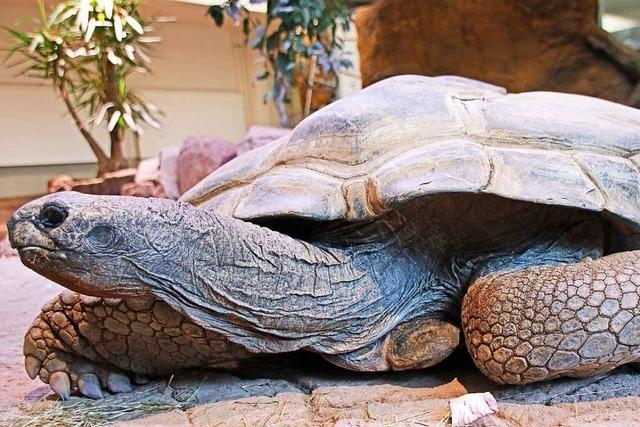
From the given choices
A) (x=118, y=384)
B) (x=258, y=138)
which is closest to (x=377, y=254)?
(x=118, y=384)

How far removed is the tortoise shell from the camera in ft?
6.89

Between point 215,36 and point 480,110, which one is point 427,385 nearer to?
point 480,110

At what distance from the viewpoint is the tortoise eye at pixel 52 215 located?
173 cm

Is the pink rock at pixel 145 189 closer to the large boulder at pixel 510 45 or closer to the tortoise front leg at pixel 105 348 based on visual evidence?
the large boulder at pixel 510 45

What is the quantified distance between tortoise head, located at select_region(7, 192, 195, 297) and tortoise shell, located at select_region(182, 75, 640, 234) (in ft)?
1.53

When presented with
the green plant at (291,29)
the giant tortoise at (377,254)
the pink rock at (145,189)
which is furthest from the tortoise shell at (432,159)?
the pink rock at (145,189)

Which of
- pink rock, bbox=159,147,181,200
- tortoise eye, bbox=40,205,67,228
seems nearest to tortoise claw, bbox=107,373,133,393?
tortoise eye, bbox=40,205,67,228

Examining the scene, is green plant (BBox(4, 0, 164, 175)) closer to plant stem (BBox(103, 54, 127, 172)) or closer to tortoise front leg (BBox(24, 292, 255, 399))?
plant stem (BBox(103, 54, 127, 172))

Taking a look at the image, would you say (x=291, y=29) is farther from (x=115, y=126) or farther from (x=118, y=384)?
(x=118, y=384)

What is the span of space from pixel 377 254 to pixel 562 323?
0.70m

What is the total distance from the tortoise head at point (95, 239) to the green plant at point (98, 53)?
22.6 feet

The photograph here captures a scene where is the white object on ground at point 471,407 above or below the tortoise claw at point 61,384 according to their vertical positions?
above

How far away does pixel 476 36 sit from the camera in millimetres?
5852

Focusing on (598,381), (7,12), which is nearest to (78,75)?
(7,12)
